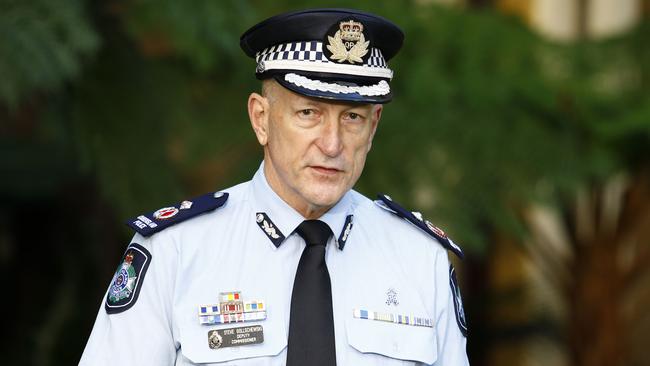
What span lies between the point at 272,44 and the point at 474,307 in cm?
434

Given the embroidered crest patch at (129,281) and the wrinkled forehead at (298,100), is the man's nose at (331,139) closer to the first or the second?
the wrinkled forehead at (298,100)

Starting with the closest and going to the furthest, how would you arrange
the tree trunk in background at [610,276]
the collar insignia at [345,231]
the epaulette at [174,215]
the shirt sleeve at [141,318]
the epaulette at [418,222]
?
the shirt sleeve at [141,318] → the epaulette at [174,215] → the collar insignia at [345,231] → the epaulette at [418,222] → the tree trunk in background at [610,276]

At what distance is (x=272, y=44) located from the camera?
268cm

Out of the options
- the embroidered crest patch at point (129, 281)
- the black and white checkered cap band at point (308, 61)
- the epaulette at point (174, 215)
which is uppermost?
the black and white checkered cap band at point (308, 61)

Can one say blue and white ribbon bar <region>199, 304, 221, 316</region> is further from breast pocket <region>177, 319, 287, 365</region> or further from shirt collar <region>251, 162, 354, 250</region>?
shirt collar <region>251, 162, 354, 250</region>

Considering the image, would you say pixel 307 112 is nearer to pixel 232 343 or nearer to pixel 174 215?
pixel 174 215

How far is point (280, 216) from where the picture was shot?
8.75 feet

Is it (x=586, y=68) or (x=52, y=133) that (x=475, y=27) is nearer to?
(x=586, y=68)

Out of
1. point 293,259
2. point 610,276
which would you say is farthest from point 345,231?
point 610,276

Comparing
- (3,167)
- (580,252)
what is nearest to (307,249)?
(580,252)

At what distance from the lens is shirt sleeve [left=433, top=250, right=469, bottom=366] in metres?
2.75

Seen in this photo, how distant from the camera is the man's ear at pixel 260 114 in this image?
106 inches

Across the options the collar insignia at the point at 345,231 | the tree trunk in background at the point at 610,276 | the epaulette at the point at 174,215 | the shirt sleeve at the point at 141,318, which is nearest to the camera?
the shirt sleeve at the point at 141,318

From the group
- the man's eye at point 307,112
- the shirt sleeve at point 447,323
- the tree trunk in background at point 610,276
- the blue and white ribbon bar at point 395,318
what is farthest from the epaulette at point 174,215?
the tree trunk in background at point 610,276
